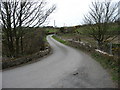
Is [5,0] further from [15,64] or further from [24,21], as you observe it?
[15,64]

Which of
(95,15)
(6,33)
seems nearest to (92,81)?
(6,33)

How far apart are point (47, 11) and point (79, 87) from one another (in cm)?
1044

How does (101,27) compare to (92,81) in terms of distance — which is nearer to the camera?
(92,81)

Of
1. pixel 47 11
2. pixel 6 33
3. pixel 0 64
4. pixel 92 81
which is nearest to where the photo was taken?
pixel 92 81

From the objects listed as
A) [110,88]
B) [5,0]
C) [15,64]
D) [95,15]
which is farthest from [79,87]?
[95,15]

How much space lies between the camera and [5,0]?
414 inches

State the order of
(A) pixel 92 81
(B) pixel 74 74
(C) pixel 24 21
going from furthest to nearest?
(C) pixel 24 21 → (B) pixel 74 74 → (A) pixel 92 81

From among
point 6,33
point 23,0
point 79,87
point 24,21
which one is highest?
point 23,0

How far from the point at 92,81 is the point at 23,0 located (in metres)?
10.1

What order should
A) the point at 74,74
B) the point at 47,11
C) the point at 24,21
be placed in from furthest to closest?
the point at 47,11
the point at 24,21
the point at 74,74

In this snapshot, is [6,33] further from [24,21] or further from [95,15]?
[95,15]

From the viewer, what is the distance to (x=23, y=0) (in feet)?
38.1

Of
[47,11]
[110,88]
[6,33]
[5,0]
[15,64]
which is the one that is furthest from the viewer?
[47,11]

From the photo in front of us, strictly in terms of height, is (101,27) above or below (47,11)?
below
